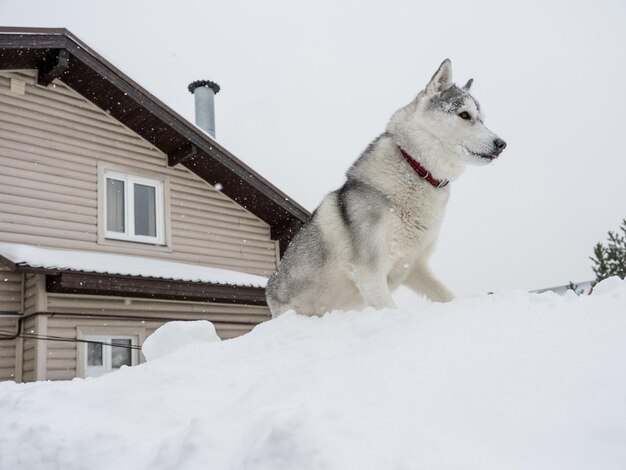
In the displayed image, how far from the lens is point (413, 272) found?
14.9 feet

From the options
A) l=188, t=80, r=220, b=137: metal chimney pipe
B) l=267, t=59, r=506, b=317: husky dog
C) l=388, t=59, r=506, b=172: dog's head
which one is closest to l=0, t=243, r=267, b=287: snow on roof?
l=188, t=80, r=220, b=137: metal chimney pipe

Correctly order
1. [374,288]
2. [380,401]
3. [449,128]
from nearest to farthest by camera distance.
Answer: [380,401], [374,288], [449,128]

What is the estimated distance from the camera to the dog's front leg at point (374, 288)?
3.96 metres

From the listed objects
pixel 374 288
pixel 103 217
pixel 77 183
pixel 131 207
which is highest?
pixel 77 183

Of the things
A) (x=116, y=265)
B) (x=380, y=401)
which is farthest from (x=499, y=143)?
(x=116, y=265)

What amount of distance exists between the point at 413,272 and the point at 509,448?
2791mm

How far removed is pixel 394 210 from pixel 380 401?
207 cm

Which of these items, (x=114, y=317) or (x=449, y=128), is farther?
(x=114, y=317)

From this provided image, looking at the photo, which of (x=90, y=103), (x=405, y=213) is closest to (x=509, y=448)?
(x=405, y=213)

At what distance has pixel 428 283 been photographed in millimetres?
4527

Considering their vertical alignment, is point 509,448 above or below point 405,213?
below

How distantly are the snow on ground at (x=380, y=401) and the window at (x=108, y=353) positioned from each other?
6.35m

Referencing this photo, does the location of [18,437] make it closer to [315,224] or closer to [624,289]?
[315,224]

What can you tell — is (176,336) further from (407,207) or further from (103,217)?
(103,217)
